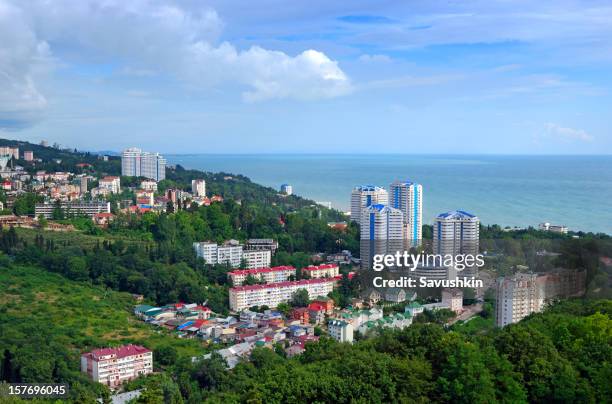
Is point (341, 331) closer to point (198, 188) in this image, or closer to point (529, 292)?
point (529, 292)

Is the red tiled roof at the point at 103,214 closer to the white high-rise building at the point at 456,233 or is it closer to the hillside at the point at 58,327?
the hillside at the point at 58,327

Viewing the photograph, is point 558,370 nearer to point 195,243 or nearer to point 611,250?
point 611,250

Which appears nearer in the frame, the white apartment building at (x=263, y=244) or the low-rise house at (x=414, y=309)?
the low-rise house at (x=414, y=309)

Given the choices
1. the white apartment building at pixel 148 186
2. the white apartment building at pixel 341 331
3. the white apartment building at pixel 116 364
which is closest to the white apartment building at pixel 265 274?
the white apartment building at pixel 341 331

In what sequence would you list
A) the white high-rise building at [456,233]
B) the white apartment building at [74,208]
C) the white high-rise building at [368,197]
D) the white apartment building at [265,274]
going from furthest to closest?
the white high-rise building at [368,197] → the white apartment building at [74,208] → the white high-rise building at [456,233] → the white apartment building at [265,274]

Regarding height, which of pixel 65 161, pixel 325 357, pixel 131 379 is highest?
pixel 65 161

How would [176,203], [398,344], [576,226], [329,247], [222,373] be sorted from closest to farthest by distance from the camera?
1. [398,344]
2. [222,373]
3. [329,247]
4. [176,203]
5. [576,226]

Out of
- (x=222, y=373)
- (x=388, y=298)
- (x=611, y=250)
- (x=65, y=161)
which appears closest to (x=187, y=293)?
(x=388, y=298)
